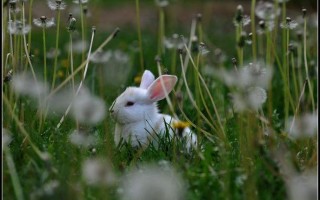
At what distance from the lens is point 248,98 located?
2.89 meters

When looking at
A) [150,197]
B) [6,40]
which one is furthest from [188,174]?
[6,40]

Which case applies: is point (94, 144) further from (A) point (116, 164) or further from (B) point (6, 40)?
(B) point (6, 40)

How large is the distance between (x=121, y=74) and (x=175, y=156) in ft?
7.08

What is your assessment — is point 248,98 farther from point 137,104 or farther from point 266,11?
point 137,104

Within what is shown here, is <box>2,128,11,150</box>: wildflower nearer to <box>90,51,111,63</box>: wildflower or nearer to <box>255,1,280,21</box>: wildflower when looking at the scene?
<box>90,51,111,63</box>: wildflower

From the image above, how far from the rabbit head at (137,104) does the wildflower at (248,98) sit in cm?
67

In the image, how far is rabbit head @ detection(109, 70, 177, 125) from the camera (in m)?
3.79

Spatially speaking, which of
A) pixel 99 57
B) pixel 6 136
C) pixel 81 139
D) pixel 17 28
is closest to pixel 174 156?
pixel 81 139

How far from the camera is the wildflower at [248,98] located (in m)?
2.67

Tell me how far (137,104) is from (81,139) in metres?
0.79

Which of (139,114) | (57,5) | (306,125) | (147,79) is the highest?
(57,5)

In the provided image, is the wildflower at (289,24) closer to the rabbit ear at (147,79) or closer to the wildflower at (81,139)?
the rabbit ear at (147,79)

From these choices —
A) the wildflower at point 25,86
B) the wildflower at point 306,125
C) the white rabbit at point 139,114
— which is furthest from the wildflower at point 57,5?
the wildflower at point 306,125

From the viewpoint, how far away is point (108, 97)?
4383 mm
